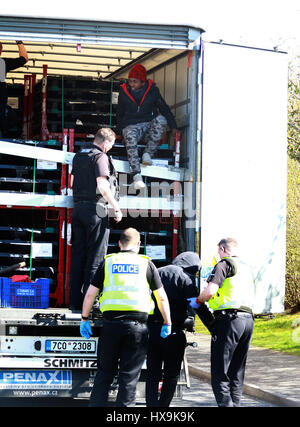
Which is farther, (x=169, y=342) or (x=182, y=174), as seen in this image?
(x=182, y=174)

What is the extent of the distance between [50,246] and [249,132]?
265cm

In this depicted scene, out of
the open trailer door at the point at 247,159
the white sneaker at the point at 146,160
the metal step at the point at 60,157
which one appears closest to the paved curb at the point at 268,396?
the open trailer door at the point at 247,159

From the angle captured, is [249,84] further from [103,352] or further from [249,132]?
[103,352]

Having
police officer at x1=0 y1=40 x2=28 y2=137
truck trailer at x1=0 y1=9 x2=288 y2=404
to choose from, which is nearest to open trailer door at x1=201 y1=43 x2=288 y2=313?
truck trailer at x1=0 y1=9 x2=288 y2=404

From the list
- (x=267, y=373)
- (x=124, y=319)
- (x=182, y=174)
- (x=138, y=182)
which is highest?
(x=182, y=174)

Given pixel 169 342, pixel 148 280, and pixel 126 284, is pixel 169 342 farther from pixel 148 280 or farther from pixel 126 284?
pixel 126 284

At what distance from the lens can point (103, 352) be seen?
21.7 feet

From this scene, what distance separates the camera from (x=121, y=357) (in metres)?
6.62

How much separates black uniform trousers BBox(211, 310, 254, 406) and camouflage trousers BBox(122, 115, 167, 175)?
2735 mm

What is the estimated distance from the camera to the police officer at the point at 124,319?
6.57m

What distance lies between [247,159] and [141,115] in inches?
65.1

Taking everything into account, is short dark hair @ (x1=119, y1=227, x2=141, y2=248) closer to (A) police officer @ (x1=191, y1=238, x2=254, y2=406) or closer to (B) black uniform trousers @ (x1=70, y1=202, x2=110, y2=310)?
(A) police officer @ (x1=191, y1=238, x2=254, y2=406)

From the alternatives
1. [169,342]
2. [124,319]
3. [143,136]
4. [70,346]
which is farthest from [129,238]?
[143,136]

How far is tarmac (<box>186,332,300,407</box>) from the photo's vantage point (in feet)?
28.1
